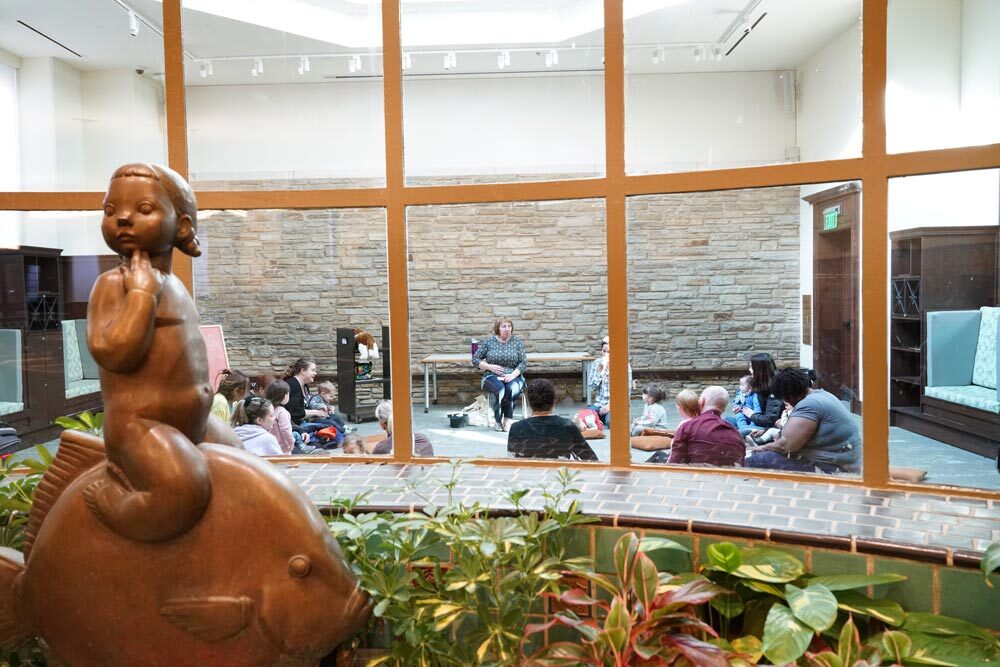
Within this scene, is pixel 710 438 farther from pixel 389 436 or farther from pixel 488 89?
pixel 488 89

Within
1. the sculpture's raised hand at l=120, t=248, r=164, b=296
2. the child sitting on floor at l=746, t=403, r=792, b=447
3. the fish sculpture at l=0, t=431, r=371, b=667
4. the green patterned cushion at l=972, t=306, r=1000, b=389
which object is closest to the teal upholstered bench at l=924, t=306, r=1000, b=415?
the green patterned cushion at l=972, t=306, r=1000, b=389

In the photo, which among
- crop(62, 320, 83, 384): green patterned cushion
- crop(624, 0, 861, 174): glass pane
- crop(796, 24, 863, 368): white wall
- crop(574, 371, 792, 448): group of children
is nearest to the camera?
crop(796, 24, 863, 368): white wall

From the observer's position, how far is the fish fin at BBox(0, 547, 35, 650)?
1.65 m

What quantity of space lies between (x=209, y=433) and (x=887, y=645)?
1.58 metres

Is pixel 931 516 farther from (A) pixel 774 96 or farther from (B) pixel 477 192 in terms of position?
(B) pixel 477 192

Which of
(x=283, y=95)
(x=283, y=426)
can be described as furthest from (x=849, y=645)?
(x=283, y=95)

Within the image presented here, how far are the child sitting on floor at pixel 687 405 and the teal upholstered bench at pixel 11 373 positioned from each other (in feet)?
7.99

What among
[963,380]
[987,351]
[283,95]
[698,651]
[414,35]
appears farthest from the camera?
[283,95]

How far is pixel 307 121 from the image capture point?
2.72 metres

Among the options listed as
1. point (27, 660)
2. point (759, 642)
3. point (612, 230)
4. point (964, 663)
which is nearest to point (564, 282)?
point (612, 230)

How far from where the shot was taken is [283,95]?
2730 mm

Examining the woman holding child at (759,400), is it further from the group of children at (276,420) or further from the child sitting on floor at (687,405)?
the group of children at (276,420)

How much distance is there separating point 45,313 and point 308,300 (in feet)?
3.40

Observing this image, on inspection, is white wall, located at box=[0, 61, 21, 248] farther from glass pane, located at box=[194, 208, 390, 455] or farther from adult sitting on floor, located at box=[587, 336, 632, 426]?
adult sitting on floor, located at box=[587, 336, 632, 426]
